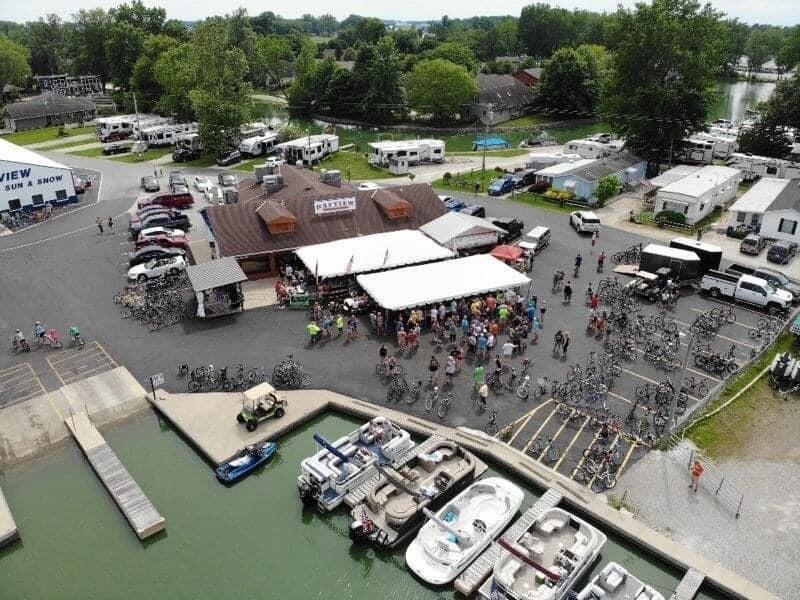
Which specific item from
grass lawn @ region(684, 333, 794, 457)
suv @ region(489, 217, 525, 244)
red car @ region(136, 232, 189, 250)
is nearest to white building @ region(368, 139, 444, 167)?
suv @ region(489, 217, 525, 244)

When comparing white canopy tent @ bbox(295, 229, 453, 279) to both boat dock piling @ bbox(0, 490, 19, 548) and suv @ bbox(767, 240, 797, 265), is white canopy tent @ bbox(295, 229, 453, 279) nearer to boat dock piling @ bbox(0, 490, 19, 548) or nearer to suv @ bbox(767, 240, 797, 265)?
boat dock piling @ bbox(0, 490, 19, 548)

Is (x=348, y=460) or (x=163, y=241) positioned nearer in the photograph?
(x=348, y=460)

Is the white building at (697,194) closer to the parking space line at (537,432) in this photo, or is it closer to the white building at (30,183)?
the parking space line at (537,432)

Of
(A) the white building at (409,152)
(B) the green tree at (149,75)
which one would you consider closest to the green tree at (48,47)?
(B) the green tree at (149,75)

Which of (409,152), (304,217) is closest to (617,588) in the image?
(304,217)

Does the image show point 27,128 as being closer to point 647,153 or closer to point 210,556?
point 647,153

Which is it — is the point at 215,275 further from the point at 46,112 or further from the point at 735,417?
the point at 46,112

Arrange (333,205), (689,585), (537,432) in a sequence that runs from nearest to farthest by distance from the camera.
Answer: (689,585) < (537,432) < (333,205)
